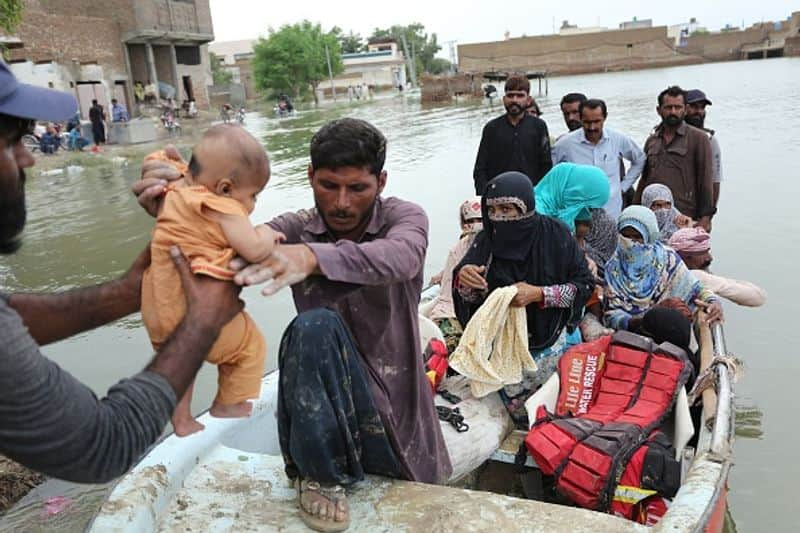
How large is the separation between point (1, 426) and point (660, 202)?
16.0ft

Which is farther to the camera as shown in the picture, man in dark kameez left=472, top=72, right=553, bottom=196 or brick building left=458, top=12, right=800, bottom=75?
brick building left=458, top=12, right=800, bottom=75

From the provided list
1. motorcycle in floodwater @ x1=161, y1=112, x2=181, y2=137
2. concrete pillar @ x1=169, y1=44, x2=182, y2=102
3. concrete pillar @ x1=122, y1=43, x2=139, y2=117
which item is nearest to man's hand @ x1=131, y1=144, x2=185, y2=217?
motorcycle in floodwater @ x1=161, y1=112, x2=181, y2=137

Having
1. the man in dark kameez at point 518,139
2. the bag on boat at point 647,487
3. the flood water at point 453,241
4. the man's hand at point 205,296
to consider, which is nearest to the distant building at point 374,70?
the flood water at point 453,241

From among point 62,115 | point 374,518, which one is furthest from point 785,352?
point 62,115

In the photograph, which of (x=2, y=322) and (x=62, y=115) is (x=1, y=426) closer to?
(x=2, y=322)

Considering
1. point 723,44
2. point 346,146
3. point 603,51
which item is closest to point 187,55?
point 346,146

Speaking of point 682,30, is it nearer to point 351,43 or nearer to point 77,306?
point 351,43

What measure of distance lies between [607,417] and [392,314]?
Result: 1.38 meters

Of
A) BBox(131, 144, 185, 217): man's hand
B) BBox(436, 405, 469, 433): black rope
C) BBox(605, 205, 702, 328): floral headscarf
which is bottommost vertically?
BBox(436, 405, 469, 433): black rope

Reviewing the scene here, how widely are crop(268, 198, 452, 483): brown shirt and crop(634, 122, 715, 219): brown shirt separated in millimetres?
4275

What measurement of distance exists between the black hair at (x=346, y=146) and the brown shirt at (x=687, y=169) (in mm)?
4459

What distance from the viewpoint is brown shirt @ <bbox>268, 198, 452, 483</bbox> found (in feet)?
6.77

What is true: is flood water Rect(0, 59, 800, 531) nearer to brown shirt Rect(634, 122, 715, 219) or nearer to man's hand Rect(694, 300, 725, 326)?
man's hand Rect(694, 300, 725, 326)

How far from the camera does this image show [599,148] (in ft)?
18.6
